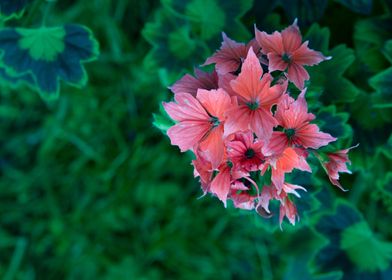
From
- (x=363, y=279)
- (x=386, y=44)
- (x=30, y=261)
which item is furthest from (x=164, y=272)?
(x=386, y=44)

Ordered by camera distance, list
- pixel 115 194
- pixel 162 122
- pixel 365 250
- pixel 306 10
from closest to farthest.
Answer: pixel 162 122 → pixel 306 10 → pixel 365 250 → pixel 115 194

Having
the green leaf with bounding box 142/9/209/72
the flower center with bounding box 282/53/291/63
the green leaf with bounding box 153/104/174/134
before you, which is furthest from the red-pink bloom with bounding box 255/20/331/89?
the green leaf with bounding box 142/9/209/72

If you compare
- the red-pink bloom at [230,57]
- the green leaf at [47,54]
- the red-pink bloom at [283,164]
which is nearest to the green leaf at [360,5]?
the red-pink bloom at [230,57]

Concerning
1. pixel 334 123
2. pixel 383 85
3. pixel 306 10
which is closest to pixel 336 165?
pixel 334 123

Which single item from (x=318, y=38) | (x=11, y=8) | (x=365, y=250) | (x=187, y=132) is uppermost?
(x=11, y=8)

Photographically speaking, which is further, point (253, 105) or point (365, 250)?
point (365, 250)

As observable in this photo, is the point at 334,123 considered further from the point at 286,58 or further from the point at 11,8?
the point at 11,8

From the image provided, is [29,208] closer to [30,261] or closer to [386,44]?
[30,261]
